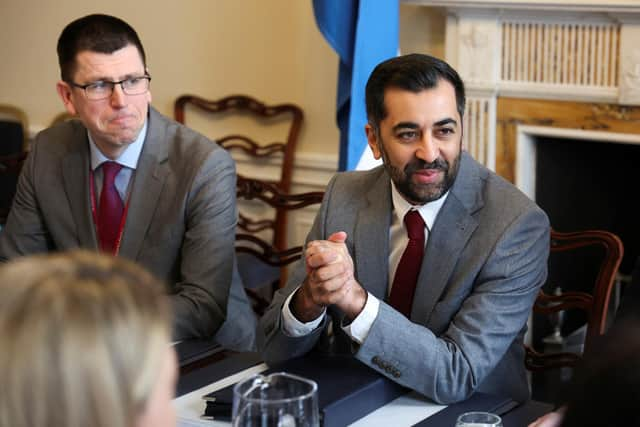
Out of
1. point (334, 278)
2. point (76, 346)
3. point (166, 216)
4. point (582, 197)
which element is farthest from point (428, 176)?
point (582, 197)

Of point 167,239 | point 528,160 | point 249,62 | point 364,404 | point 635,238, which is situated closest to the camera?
point 364,404

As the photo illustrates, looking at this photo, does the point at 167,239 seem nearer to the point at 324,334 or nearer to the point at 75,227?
the point at 75,227

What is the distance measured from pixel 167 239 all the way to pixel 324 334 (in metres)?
0.68

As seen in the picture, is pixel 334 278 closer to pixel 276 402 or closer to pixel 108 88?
pixel 276 402

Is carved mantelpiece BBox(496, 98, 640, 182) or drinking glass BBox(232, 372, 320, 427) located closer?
drinking glass BBox(232, 372, 320, 427)

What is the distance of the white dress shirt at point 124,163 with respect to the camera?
3025mm

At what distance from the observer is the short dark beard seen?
2.44m

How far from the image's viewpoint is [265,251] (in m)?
3.19

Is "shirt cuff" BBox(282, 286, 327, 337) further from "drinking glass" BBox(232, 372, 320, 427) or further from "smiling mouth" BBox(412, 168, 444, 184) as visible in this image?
"drinking glass" BBox(232, 372, 320, 427)

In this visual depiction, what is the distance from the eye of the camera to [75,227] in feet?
10.00

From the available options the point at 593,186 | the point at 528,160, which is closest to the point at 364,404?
the point at 528,160

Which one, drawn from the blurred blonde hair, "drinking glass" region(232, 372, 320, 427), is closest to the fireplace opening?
"drinking glass" region(232, 372, 320, 427)

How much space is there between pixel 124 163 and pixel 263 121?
1941mm

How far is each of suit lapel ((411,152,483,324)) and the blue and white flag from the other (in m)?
1.40
